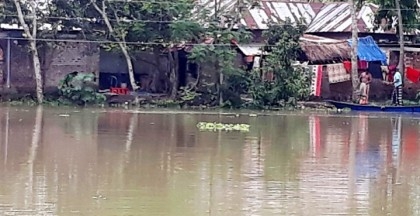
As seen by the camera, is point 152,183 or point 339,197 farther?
point 152,183

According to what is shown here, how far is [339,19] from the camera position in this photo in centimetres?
3266

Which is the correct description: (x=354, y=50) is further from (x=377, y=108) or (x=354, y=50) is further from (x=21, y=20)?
(x=21, y=20)

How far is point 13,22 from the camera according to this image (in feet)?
95.0

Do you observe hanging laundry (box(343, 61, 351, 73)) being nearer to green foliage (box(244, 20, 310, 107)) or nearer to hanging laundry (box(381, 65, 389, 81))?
hanging laundry (box(381, 65, 389, 81))

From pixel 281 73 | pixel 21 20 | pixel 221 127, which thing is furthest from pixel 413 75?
pixel 21 20

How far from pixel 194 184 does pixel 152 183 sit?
0.58 m

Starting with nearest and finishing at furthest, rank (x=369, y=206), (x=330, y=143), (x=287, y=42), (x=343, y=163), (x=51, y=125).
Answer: (x=369, y=206) < (x=343, y=163) < (x=330, y=143) < (x=51, y=125) < (x=287, y=42)

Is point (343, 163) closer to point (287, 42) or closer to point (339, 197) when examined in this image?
point (339, 197)

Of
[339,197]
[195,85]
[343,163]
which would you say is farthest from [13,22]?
[339,197]

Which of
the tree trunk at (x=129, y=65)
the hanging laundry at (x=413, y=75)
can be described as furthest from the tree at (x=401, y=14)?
the tree trunk at (x=129, y=65)

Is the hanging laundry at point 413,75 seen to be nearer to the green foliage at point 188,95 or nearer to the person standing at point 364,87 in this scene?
the person standing at point 364,87

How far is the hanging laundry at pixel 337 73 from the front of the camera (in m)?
30.7

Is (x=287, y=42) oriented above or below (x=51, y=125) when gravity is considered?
above

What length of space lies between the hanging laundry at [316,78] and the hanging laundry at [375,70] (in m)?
3.12
